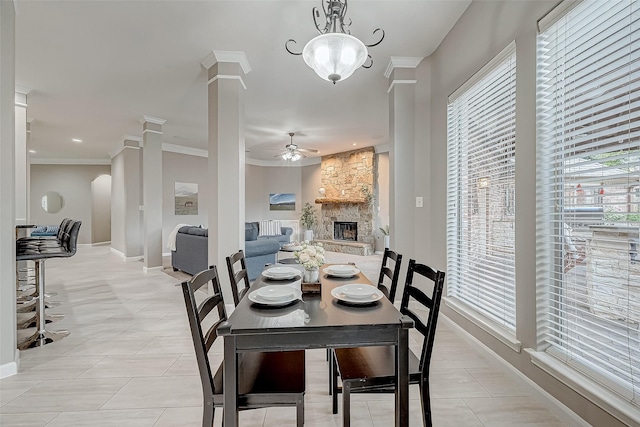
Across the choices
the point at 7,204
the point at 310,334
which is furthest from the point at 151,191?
the point at 310,334

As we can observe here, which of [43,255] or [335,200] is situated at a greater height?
[335,200]

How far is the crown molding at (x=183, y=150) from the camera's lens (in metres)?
7.86

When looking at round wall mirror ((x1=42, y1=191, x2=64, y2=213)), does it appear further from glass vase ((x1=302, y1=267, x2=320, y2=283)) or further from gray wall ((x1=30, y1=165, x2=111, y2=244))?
glass vase ((x1=302, y1=267, x2=320, y2=283))

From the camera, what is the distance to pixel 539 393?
183 centimetres

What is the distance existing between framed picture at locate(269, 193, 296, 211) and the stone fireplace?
1.19m

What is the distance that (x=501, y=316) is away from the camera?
7.53 ft

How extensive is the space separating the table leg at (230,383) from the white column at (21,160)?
5307 mm

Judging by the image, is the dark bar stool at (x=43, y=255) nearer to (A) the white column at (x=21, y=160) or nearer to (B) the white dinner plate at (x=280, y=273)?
(B) the white dinner plate at (x=280, y=273)

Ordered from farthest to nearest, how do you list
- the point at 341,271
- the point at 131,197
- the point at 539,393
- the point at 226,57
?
the point at 131,197 < the point at 226,57 < the point at 341,271 < the point at 539,393

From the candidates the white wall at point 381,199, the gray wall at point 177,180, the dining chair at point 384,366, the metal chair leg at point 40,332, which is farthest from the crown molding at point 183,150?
the dining chair at point 384,366

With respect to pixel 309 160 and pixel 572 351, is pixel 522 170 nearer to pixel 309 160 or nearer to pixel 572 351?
pixel 572 351

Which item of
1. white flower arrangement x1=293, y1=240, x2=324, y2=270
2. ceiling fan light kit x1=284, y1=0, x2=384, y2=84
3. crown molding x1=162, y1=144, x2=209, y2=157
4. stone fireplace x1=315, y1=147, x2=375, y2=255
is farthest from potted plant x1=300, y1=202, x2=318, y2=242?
white flower arrangement x1=293, y1=240, x2=324, y2=270

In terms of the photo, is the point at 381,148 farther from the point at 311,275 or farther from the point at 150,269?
the point at 311,275

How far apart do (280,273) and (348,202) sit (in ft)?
22.1
